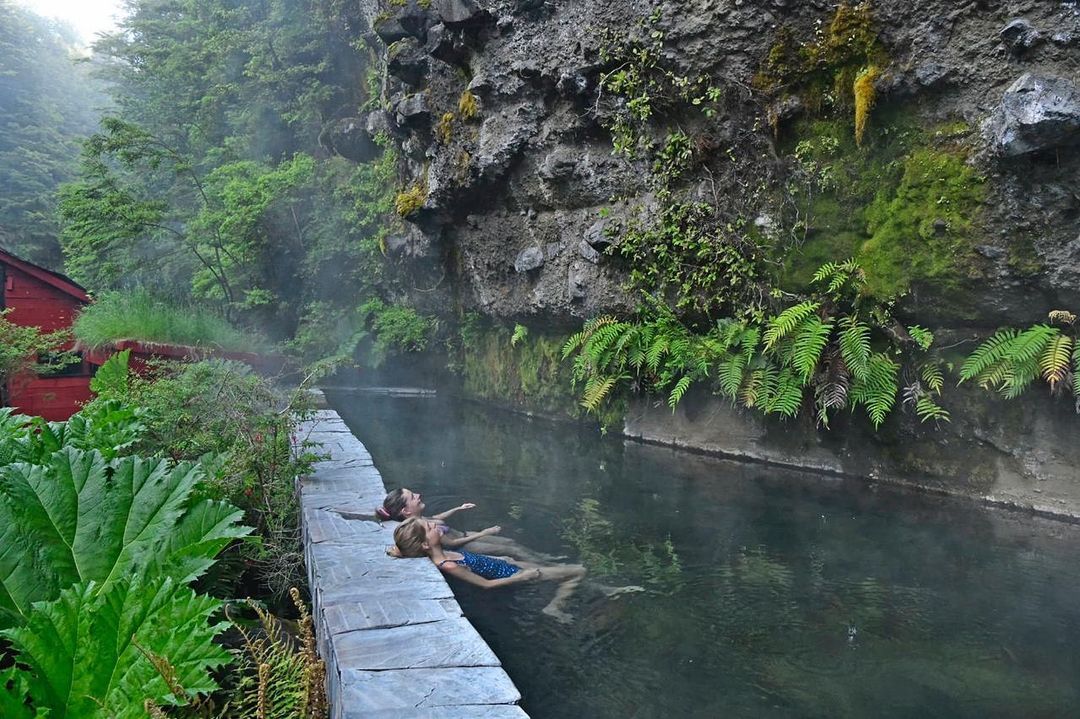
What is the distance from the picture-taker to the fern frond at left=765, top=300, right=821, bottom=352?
29.6 ft

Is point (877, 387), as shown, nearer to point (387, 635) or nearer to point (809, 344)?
point (809, 344)

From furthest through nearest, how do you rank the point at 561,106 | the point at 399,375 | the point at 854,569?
the point at 399,375
the point at 561,106
the point at 854,569

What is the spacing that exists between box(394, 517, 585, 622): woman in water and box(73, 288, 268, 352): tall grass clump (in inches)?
388

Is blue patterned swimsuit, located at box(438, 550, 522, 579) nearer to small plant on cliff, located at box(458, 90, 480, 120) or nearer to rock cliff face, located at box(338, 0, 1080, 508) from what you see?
rock cliff face, located at box(338, 0, 1080, 508)

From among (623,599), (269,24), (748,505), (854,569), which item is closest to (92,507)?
(623,599)

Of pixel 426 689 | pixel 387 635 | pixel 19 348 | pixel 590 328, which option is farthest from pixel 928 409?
pixel 19 348

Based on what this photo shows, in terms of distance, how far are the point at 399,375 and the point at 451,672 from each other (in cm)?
1636

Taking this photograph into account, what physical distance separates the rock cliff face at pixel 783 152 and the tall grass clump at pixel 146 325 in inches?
193

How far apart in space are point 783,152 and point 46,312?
41.2 ft

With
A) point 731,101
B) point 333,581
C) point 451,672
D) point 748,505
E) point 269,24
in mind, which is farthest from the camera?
point 269,24

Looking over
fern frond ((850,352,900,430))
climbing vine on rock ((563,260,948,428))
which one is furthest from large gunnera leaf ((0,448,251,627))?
fern frond ((850,352,900,430))

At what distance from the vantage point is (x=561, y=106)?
12.2 metres

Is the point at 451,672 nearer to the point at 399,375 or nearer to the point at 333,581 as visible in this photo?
the point at 333,581

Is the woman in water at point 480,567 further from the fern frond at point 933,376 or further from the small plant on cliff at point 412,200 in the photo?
the small plant on cliff at point 412,200
